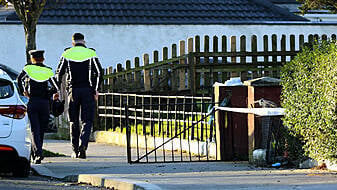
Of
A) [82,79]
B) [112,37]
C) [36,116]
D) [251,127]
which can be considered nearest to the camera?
[251,127]

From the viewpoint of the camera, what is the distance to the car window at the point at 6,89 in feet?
40.5

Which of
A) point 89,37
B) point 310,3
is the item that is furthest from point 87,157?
point 89,37

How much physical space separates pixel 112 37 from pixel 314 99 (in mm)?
21718

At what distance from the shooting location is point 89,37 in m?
32.1

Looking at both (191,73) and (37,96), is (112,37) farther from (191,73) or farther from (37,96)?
(37,96)

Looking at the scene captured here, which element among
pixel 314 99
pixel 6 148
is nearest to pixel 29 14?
pixel 6 148

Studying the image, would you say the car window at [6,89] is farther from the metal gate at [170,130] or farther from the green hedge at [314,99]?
the green hedge at [314,99]

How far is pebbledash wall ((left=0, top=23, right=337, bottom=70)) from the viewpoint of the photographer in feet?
104

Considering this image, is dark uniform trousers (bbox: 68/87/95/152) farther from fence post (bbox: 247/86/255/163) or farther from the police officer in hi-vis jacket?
fence post (bbox: 247/86/255/163)

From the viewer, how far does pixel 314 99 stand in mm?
11195

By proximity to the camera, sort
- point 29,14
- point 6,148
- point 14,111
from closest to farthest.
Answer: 1. point 6,148
2. point 14,111
3. point 29,14

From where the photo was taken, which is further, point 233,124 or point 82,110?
point 82,110

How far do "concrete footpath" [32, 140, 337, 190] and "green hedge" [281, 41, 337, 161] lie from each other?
0.36 metres

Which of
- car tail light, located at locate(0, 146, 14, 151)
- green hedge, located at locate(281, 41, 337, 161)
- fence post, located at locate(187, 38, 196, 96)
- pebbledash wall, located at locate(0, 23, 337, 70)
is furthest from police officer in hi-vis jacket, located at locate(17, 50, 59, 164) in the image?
pebbledash wall, located at locate(0, 23, 337, 70)
